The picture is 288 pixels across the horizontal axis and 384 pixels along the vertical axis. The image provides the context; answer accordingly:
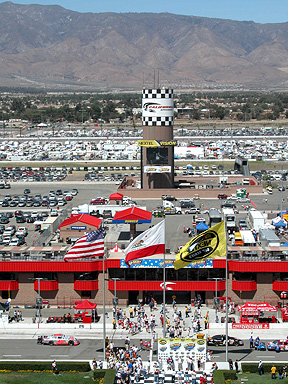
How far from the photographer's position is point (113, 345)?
42.2 metres

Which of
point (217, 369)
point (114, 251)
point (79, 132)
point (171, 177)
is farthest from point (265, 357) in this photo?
point (79, 132)

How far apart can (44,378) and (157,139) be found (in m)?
48.7

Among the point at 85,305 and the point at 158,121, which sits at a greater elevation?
the point at 158,121

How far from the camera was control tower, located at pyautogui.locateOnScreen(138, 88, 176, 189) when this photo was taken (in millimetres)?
80375

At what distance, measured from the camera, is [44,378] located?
37.6m

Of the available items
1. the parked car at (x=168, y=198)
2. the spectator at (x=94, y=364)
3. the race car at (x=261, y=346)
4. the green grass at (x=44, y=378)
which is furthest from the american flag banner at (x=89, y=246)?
the parked car at (x=168, y=198)

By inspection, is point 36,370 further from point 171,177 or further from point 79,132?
point 79,132

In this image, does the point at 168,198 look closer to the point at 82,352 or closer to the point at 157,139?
the point at 157,139

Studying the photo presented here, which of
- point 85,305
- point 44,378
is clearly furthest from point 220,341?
point 44,378

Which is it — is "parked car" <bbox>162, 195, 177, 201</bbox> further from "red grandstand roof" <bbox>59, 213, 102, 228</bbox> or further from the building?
the building

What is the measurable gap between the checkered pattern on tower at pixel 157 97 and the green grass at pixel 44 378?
46073mm

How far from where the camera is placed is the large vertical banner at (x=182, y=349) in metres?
38.0

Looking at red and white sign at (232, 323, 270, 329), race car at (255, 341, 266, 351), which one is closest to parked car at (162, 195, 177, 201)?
red and white sign at (232, 323, 270, 329)

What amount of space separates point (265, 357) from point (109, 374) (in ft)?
29.9
